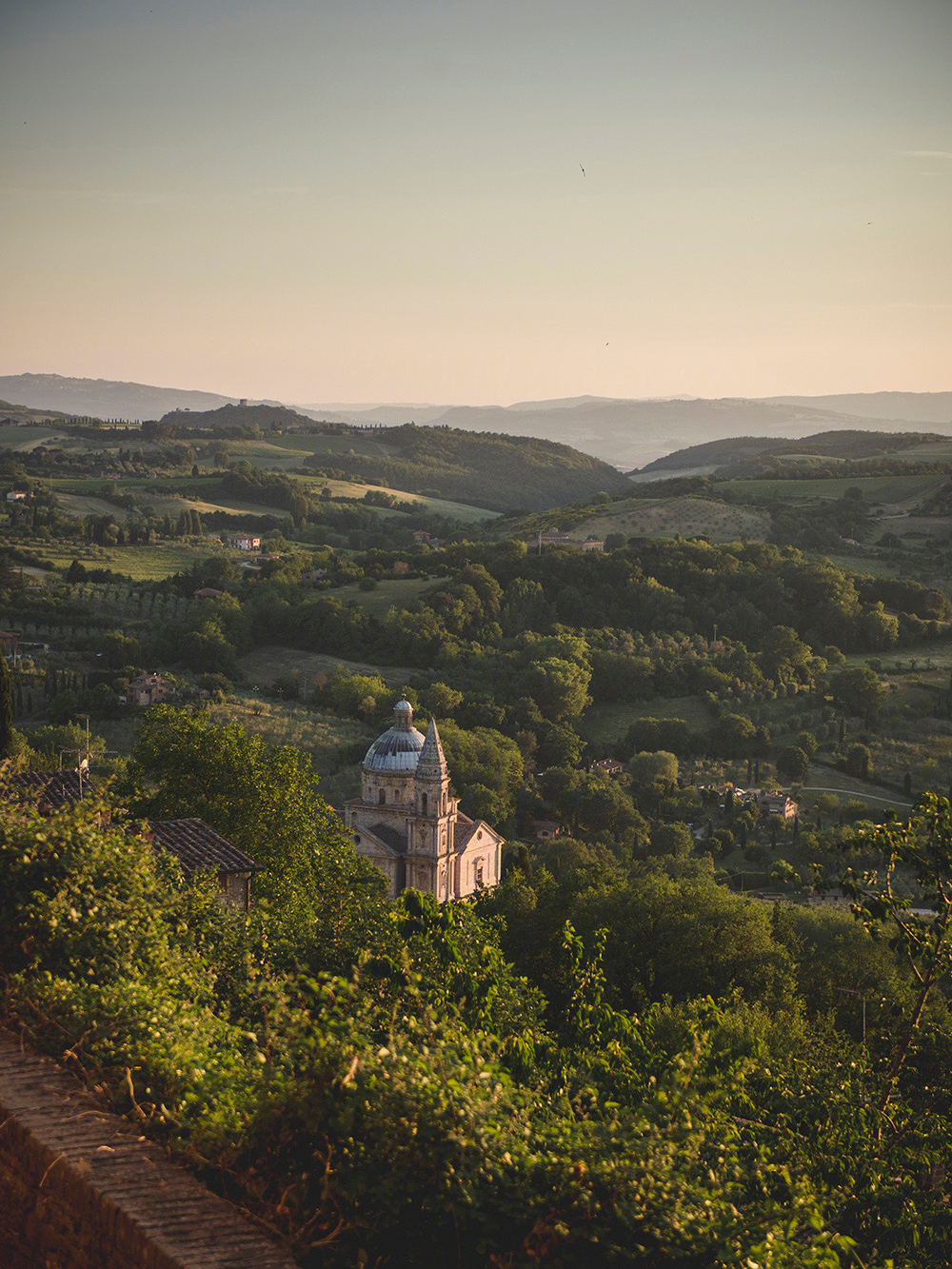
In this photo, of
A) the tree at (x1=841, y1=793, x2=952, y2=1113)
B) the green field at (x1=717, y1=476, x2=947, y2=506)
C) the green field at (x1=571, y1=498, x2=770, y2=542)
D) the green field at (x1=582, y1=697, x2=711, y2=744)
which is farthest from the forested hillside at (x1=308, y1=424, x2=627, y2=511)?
the tree at (x1=841, y1=793, x2=952, y2=1113)

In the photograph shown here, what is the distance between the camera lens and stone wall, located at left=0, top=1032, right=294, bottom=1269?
4.66 m

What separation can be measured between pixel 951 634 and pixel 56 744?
55051mm

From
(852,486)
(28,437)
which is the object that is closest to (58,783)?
(852,486)

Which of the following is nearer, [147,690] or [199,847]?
[199,847]

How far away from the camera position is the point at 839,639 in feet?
238

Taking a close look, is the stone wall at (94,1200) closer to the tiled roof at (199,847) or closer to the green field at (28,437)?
the tiled roof at (199,847)

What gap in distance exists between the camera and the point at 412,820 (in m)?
31.4

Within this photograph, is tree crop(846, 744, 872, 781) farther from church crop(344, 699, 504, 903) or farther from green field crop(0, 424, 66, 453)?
green field crop(0, 424, 66, 453)

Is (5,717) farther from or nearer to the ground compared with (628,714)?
farther from the ground

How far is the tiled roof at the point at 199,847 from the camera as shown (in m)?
15.3

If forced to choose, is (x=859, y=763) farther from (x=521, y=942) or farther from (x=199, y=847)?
(x=199, y=847)

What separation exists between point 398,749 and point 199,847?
16659mm

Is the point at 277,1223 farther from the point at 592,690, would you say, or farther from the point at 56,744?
the point at 592,690

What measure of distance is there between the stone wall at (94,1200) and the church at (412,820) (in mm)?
25442
